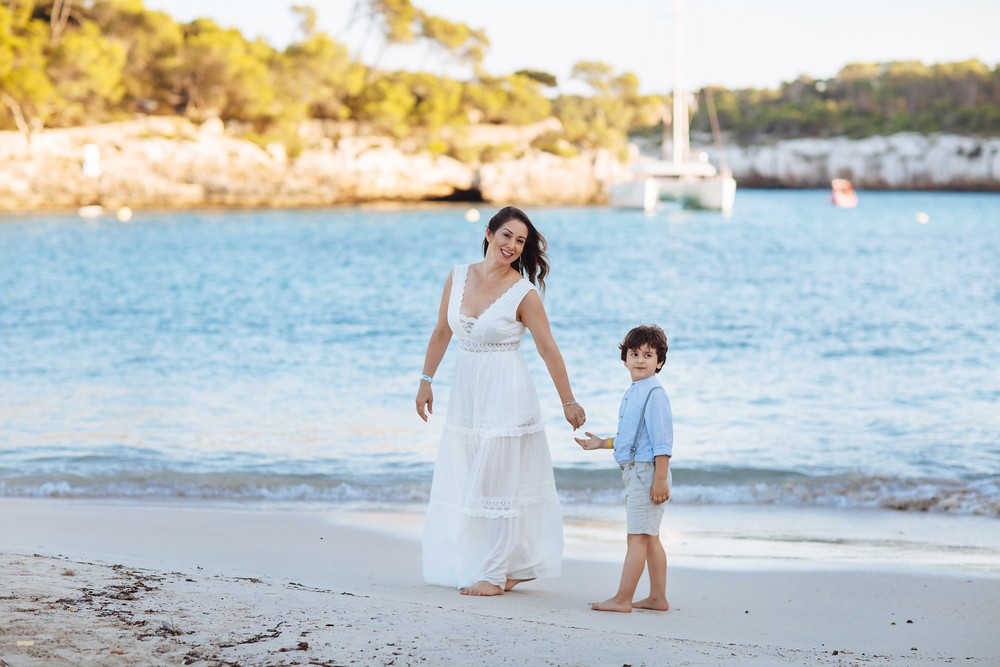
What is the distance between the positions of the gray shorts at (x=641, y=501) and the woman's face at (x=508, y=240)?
1.02 m

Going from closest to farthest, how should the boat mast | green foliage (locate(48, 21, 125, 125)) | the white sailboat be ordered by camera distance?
the boat mast → the white sailboat → green foliage (locate(48, 21, 125, 125))

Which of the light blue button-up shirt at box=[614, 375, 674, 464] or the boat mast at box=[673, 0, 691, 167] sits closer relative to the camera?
the light blue button-up shirt at box=[614, 375, 674, 464]

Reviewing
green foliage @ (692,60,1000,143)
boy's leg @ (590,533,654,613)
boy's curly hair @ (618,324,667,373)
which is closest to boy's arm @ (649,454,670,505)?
boy's leg @ (590,533,654,613)

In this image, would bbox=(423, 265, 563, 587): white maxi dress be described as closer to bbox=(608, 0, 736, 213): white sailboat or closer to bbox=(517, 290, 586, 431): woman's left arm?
bbox=(517, 290, 586, 431): woman's left arm

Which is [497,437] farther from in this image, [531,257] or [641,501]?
[531,257]

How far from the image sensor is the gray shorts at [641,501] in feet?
13.8

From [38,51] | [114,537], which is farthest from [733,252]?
[38,51]

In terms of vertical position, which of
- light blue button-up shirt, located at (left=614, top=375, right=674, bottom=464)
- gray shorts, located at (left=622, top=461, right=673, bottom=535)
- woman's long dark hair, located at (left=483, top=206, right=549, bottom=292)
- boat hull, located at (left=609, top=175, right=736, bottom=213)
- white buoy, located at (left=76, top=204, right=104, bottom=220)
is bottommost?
gray shorts, located at (left=622, top=461, right=673, bottom=535)

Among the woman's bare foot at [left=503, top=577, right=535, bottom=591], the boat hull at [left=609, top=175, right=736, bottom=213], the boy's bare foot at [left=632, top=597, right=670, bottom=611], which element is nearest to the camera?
the boy's bare foot at [left=632, top=597, right=670, bottom=611]

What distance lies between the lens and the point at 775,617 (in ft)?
14.3

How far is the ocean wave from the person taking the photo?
7.12 metres

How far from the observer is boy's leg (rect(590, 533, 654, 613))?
4246 millimetres

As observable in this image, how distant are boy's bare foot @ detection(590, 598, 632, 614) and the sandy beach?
0.17ft

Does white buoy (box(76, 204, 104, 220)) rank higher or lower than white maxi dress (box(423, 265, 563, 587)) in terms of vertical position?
higher
